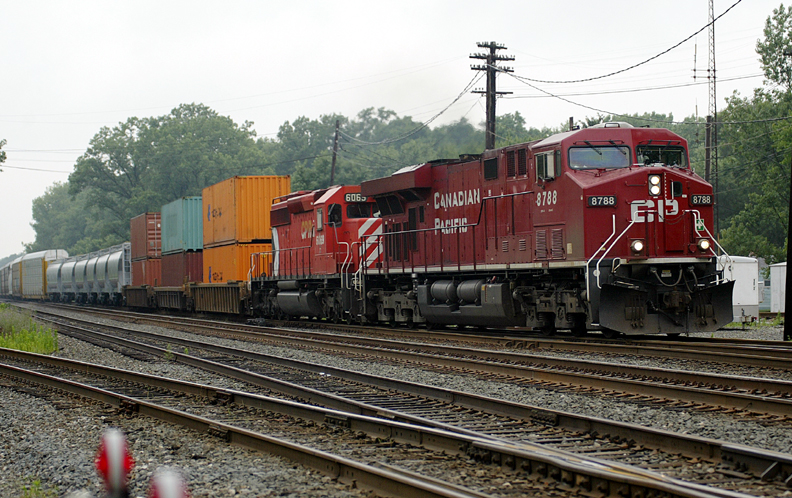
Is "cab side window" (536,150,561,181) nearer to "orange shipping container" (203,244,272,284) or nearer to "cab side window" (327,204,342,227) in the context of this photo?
"cab side window" (327,204,342,227)

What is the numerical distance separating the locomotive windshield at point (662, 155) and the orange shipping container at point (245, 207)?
1469cm

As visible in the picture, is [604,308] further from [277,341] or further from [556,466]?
[556,466]

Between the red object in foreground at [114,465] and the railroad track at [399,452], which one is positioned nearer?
the red object in foreground at [114,465]

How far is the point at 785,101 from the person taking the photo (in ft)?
156

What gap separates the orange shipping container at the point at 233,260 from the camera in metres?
25.8

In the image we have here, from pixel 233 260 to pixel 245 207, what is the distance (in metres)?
1.75

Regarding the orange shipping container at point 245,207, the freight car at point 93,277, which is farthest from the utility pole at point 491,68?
the freight car at point 93,277

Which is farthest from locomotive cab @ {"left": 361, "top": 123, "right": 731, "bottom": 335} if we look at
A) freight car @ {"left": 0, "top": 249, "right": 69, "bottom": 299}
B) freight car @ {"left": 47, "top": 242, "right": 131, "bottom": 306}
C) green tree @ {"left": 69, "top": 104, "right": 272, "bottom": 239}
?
green tree @ {"left": 69, "top": 104, "right": 272, "bottom": 239}

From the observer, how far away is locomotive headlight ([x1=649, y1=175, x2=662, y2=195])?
13234 millimetres

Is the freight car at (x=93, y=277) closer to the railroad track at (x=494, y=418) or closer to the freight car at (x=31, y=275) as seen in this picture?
the freight car at (x=31, y=275)

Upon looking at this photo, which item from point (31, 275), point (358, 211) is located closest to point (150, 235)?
point (358, 211)

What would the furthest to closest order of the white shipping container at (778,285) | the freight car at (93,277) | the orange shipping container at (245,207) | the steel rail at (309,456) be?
the freight car at (93,277), the orange shipping container at (245,207), the white shipping container at (778,285), the steel rail at (309,456)

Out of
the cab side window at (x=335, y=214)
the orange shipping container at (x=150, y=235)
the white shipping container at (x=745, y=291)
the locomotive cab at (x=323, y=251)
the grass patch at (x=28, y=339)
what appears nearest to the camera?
the grass patch at (x=28, y=339)

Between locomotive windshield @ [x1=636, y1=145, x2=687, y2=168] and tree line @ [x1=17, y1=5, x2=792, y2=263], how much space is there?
3.17 ft
